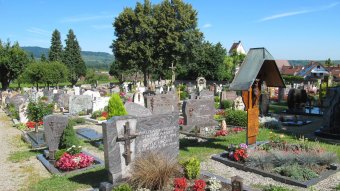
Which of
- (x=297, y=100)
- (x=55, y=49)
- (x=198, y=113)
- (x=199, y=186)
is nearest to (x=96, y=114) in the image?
(x=198, y=113)

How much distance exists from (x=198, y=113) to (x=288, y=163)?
239 inches

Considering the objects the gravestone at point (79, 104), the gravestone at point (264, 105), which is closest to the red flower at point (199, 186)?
the gravestone at point (264, 105)

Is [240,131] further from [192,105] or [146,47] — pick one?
[146,47]

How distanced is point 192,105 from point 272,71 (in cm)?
428

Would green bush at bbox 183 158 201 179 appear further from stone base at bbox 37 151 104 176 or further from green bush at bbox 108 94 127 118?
green bush at bbox 108 94 127 118

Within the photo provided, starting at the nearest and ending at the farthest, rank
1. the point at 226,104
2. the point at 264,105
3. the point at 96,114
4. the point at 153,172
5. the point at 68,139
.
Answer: the point at 153,172 → the point at 68,139 → the point at 264,105 → the point at 96,114 → the point at 226,104

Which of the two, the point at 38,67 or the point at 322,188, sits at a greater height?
the point at 38,67

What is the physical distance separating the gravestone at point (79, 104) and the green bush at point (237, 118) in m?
11.2

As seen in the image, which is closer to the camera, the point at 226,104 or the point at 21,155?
the point at 21,155

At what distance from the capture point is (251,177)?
9.45m

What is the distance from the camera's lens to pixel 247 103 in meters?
11.3

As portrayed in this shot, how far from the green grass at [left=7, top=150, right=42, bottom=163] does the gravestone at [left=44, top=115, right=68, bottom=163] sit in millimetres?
1316

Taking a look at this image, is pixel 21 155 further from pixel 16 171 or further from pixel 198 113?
pixel 198 113

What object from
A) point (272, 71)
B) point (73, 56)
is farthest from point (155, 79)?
point (272, 71)
